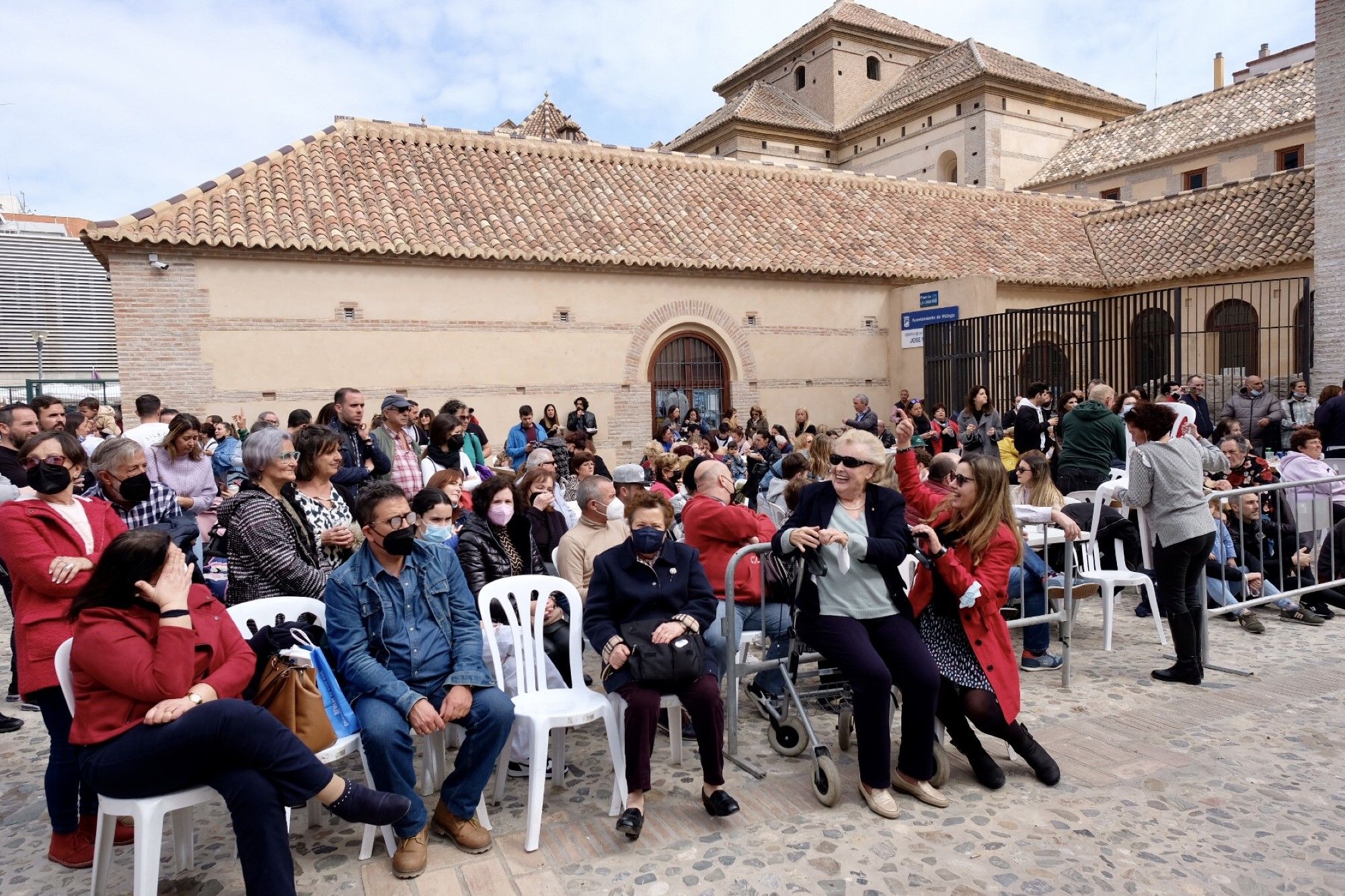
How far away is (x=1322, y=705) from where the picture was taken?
497 cm

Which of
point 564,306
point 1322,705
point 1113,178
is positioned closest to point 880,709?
point 1322,705

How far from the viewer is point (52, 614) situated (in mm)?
3453

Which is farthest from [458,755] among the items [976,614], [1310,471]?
[1310,471]

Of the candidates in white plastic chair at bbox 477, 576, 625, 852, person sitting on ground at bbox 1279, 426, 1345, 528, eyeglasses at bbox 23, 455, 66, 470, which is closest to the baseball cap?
white plastic chair at bbox 477, 576, 625, 852

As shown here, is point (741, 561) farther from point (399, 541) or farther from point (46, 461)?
point (46, 461)

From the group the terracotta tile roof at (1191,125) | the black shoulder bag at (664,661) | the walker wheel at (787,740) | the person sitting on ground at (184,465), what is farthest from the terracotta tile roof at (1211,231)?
the person sitting on ground at (184,465)

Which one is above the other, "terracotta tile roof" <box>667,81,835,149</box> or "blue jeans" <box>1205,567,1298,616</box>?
"terracotta tile roof" <box>667,81,835,149</box>

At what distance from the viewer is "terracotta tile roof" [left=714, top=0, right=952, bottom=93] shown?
31.0 metres

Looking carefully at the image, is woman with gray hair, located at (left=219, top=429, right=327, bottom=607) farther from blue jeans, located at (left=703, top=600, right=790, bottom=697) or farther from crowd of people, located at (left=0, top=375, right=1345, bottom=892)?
blue jeans, located at (left=703, top=600, right=790, bottom=697)

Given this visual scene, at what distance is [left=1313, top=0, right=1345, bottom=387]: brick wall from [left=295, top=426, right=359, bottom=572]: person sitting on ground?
17642 mm

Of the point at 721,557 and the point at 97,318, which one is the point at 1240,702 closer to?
the point at 721,557

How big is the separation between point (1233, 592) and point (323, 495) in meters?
6.85

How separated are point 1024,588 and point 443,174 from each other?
13714mm

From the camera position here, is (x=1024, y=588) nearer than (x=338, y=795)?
No
